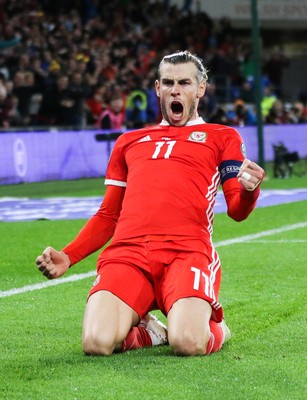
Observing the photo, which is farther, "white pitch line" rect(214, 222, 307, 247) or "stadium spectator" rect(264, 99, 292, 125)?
"stadium spectator" rect(264, 99, 292, 125)

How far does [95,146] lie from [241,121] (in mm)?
6799

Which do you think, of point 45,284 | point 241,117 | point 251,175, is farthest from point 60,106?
point 251,175

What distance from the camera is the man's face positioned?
6969 mm

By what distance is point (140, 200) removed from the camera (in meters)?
6.95

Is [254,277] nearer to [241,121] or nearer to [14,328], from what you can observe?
[14,328]

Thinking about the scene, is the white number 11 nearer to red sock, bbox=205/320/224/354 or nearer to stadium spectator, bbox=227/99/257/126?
red sock, bbox=205/320/224/354

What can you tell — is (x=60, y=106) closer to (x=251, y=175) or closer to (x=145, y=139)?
(x=145, y=139)

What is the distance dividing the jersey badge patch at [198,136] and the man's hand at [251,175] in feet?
2.89

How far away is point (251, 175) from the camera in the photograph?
20.3 ft

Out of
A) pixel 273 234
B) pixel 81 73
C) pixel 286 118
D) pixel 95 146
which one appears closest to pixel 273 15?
pixel 286 118

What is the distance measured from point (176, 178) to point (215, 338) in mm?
939

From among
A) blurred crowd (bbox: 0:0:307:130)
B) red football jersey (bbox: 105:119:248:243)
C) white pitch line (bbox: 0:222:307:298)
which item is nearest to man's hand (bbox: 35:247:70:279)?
red football jersey (bbox: 105:119:248:243)

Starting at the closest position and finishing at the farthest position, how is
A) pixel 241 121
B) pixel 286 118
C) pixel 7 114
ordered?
pixel 7 114, pixel 241 121, pixel 286 118

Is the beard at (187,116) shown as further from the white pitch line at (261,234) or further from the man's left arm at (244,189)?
the white pitch line at (261,234)
